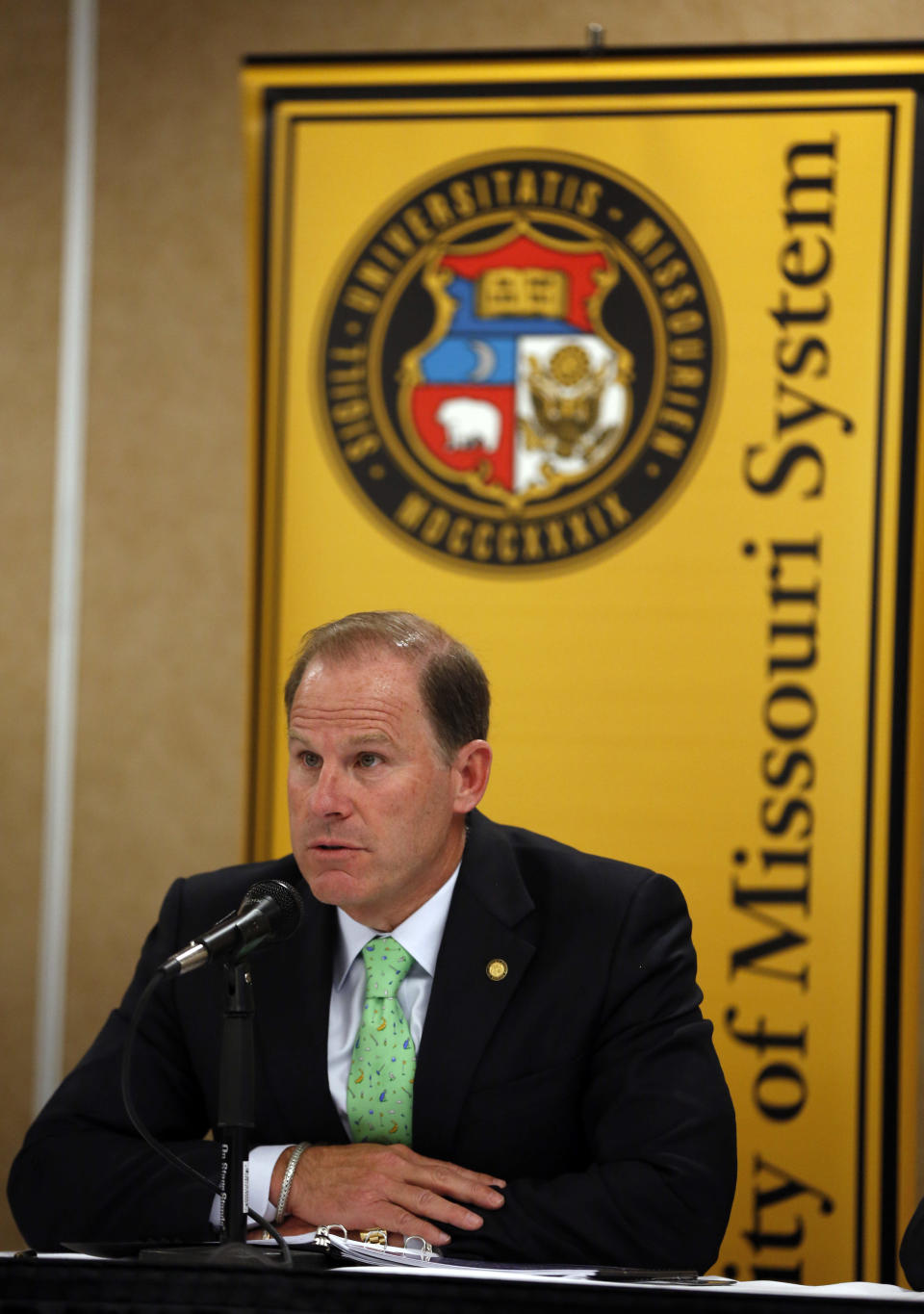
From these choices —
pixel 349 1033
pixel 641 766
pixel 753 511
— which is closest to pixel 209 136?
pixel 753 511

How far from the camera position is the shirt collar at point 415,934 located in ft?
6.94

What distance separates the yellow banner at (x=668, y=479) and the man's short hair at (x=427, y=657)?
91cm

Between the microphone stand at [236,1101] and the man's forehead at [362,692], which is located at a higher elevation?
the man's forehead at [362,692]

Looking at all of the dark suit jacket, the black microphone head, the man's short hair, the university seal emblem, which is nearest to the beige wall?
the university seal emblem

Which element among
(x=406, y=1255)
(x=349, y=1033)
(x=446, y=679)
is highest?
(x=446, y=679)

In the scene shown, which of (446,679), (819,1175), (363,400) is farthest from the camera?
(363,400)

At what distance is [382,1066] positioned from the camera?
6.73ft

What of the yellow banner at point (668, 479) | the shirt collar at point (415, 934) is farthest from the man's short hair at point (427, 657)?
the yellow banner at point (668, 479)

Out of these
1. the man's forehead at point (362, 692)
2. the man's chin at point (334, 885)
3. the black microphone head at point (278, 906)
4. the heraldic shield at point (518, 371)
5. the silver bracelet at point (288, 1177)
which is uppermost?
the heraldic shield at point (518, 371)

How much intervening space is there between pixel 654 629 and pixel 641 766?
284mm

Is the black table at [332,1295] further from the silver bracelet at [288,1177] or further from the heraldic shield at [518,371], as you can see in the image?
the heraldic shield at [518,371]

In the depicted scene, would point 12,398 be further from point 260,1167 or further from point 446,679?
point 260,1167

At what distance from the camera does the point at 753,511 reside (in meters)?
2.98

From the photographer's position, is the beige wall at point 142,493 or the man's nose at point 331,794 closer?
the man's nose at point 331,794
